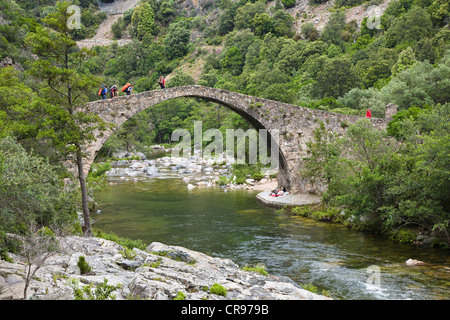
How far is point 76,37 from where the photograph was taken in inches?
4013

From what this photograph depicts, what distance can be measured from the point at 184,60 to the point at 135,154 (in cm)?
4339

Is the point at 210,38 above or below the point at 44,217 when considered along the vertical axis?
above

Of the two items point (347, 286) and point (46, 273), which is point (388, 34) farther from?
point (46, 273)

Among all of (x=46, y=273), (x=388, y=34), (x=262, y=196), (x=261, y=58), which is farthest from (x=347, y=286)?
(x=261, y=58)

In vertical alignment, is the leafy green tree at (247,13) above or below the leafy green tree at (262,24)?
above

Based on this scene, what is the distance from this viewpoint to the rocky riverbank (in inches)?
277

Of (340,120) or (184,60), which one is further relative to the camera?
(184,60)

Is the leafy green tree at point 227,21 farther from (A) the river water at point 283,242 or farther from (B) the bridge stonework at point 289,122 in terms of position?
(A) the river water at point 283,242

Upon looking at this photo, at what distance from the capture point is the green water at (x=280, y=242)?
35.4ft

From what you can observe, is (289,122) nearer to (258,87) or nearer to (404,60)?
(404,60)

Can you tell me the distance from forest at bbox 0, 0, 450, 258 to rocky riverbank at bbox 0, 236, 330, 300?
1356 millimetres

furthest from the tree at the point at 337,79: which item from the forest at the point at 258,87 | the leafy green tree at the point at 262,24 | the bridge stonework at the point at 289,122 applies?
the leafy green tree at the point at 262,24
